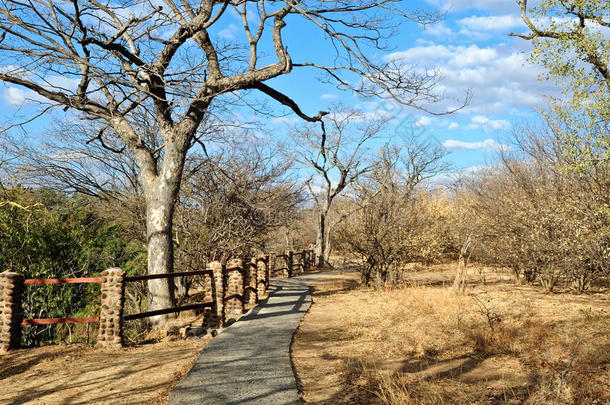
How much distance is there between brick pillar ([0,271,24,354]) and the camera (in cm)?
793

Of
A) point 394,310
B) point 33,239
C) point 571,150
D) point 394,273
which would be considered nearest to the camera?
point 571,150

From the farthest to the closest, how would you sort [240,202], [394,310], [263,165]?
1. [263,165]
2. [240,202]
3. [394,310]

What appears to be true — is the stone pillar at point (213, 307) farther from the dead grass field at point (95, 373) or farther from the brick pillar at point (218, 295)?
the dead grass field at point (95, 373)

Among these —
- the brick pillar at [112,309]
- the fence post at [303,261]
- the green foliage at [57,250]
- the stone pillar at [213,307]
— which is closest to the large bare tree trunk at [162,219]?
the stone pillar at [213,307]

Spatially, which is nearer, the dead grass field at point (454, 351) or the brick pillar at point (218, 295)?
the dead grass field at point (454, 351)

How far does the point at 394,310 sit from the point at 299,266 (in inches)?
621

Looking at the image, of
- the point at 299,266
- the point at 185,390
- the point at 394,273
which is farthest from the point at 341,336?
the point at 299,266

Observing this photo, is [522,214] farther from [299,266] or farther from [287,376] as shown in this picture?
[299,266]

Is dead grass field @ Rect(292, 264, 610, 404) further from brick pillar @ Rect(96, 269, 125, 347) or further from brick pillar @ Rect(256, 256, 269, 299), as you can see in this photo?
brick pillar @ Rect(96, 269, 125, 347)

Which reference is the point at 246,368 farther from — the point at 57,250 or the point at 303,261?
the point at 303,261

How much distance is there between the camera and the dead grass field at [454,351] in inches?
→ 208

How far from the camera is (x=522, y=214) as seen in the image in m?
14.2

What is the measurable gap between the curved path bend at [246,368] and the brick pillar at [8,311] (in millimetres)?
3615

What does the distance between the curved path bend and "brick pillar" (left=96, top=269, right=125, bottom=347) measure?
5.92 ft
